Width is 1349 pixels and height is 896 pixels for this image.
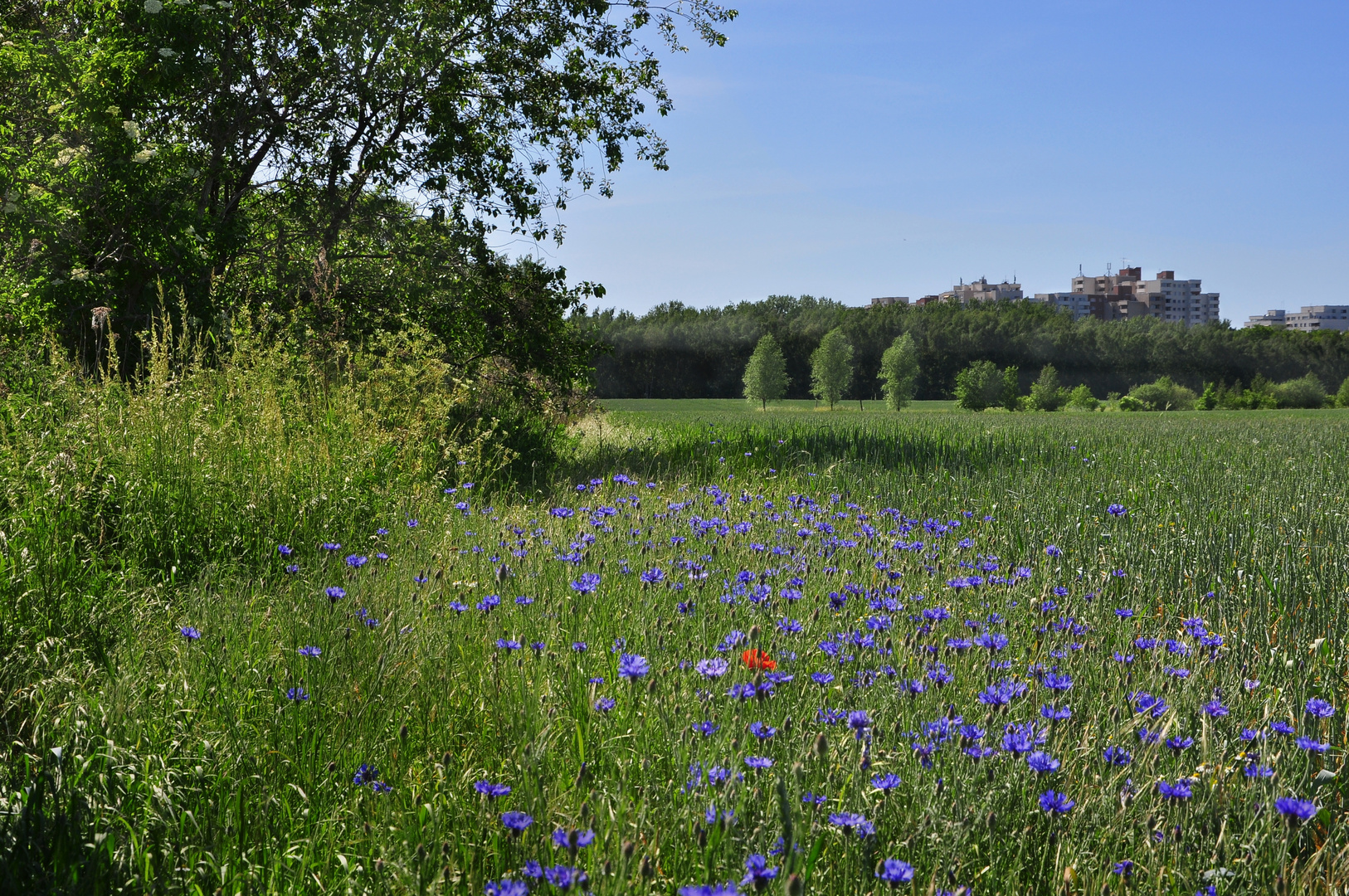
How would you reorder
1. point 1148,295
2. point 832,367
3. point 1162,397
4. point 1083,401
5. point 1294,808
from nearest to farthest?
point 1294,808 → point 1083,401 → point 1162,397 → point 832,367 → point 1148,295

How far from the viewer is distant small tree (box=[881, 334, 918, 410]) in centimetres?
5647

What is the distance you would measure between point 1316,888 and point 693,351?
72870 mm

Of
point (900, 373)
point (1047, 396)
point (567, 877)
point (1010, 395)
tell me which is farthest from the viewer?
point (900, 373)

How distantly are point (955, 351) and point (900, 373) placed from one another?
27.0 meters

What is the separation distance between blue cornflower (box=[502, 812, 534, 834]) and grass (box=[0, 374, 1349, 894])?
2.7 inches

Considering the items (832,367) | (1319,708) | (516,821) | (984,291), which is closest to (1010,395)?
(832,367)

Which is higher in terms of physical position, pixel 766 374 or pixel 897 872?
pixel 766 374

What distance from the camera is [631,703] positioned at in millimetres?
2160

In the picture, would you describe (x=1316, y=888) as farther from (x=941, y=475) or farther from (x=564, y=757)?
(x=941, y=475)

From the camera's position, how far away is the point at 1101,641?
2.96m

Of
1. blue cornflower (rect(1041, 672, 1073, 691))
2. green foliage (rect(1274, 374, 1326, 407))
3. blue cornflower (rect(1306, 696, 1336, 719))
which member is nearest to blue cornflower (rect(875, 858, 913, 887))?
blue cornflower (rect(1041, 672, 1073, 691))

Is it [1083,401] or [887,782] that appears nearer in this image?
[887,782]

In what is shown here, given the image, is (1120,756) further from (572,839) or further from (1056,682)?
(572,839)

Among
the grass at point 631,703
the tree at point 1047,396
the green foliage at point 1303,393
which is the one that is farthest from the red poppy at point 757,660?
the green foliage at point 1303,393
